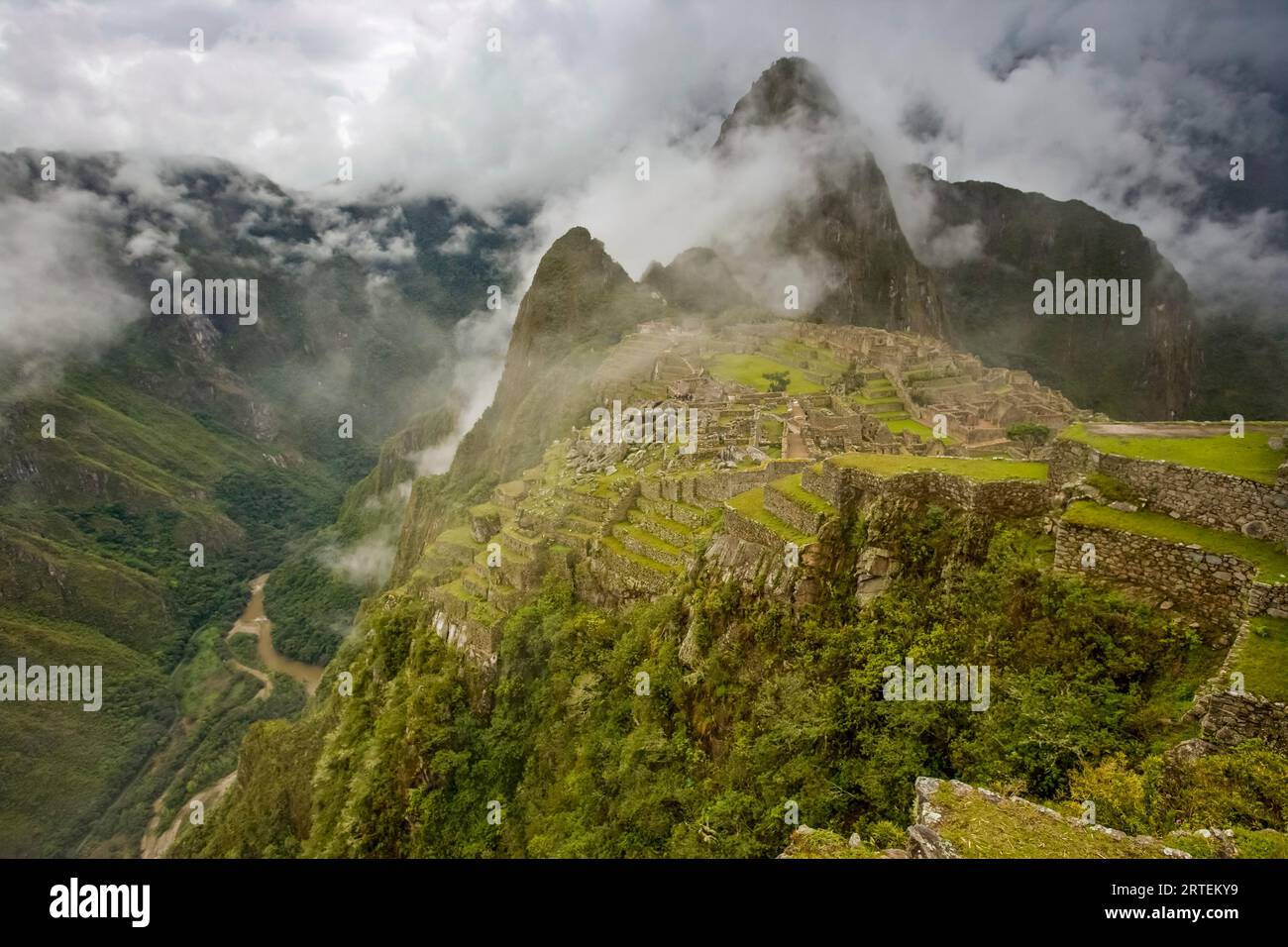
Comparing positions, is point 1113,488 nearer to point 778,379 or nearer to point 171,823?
point 778,379

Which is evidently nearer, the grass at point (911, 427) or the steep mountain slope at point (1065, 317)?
the grass at point (911, 427)

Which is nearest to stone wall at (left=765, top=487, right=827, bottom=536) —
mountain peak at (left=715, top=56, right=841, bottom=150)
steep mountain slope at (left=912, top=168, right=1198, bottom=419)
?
steep mountain slope at (left=912, top=168, right=1198, bottom=419)

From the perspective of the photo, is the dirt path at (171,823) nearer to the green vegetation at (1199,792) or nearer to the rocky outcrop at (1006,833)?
the rocky outcrop at (1006,833)

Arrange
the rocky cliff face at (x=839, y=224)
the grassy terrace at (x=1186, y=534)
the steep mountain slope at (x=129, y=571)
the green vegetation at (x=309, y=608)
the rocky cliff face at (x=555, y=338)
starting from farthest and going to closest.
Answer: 1. the rocky cliff face at (x=839, y=224)
2. the green vegetation at (x=309, y=608)
3. the steep mountain slope at (x=129, y=571)
4. the rocky cliff face at (x=555, y=338)
5. the grassy terrace at (x=1186, y=534)

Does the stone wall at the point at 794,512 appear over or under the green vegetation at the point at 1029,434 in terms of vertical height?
under

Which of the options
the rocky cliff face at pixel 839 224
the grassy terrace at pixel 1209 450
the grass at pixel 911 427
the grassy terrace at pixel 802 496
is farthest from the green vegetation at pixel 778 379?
the rocky cliff face at pixel 839 224

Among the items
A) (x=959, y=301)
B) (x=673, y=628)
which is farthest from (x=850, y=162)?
(x=673, y=628)
